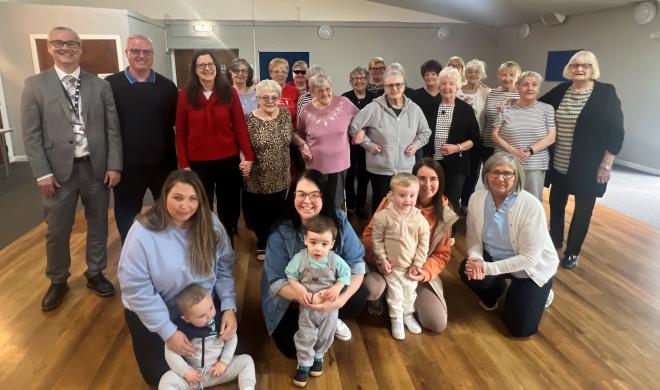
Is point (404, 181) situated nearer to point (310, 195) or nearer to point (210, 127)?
point (310, 195)

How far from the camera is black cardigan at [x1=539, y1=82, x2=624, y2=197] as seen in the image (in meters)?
2.83

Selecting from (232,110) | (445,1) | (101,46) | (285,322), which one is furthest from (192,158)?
(445,1)

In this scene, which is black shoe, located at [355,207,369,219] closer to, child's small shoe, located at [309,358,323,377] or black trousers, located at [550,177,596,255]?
black trousers, located at [550,177,596,255]

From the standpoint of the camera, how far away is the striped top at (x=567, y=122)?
292cm

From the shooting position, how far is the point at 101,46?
647 cm

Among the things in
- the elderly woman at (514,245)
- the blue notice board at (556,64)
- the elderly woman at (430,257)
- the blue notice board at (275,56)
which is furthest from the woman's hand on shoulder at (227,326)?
the blue notice board at (275,56)

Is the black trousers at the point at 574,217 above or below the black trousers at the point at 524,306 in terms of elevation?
above

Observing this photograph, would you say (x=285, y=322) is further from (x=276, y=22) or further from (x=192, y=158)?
(x=276, y=22)

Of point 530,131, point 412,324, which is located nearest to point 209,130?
point 412,324

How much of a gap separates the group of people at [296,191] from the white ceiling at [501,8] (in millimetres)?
3505

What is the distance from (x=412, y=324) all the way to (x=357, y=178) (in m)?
2.09

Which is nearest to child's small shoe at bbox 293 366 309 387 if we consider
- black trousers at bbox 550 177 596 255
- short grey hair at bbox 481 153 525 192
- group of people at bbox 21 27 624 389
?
group of people at bbox 21 27 624 389

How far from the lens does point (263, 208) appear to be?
306cm

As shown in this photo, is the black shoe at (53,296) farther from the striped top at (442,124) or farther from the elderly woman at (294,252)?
the striped top at (442,124)
